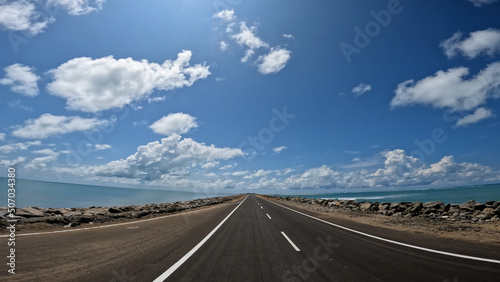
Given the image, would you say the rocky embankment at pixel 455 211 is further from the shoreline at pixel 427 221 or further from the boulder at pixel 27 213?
the boulder at pixel 27 213

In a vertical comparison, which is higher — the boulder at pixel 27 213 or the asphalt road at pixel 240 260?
the boulder at pixel 27 213

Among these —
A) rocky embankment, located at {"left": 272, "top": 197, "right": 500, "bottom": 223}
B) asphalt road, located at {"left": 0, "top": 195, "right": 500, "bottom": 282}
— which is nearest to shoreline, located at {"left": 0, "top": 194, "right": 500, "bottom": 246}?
rocky embankment, located at {"left": 272, "top": 197, "right": 500, "bottom": 223}

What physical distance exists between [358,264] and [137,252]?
6.21 meters

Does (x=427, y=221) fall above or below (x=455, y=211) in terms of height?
below

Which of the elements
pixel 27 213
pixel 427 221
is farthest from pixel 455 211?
pixel 27 213

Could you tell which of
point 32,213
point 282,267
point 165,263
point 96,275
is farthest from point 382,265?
point 32,213

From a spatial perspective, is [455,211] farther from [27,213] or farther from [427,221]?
[27,213]

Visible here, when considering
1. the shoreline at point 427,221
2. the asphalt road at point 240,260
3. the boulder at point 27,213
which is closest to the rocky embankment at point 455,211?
the shoreline at point 427,221

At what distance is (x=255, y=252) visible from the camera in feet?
23.5

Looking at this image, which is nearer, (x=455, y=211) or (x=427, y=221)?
(x=427, y=221)

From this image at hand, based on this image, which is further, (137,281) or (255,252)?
(255,252)

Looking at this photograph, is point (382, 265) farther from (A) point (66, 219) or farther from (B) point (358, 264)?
(A) point (66, 219)

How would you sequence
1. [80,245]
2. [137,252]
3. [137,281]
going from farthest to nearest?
[80,245] → [137,252] → [137,281]

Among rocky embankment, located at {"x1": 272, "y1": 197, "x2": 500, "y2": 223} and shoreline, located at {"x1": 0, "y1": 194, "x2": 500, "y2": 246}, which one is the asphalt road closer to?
shoreline, located at {"x1": 0, "y1": 194, "x2": 500, "y2": 246}
